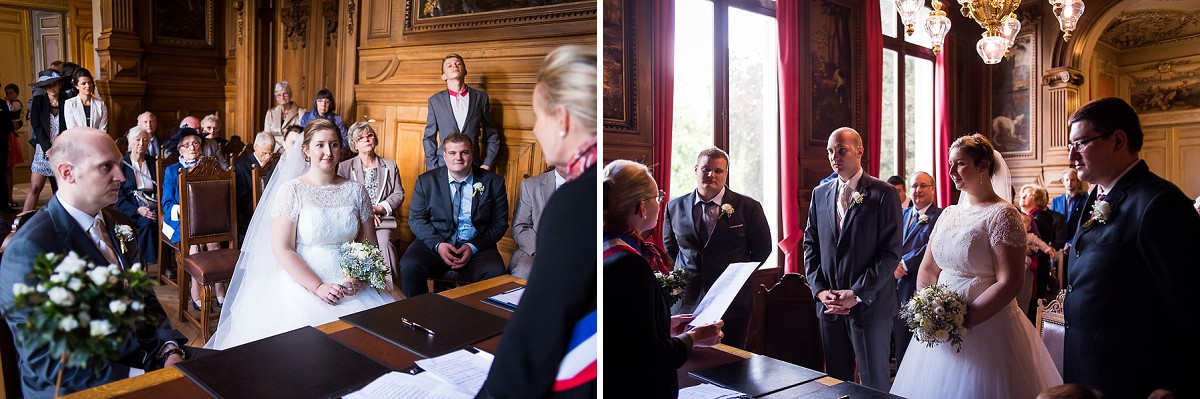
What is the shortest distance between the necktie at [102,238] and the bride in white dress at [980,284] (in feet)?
3.95

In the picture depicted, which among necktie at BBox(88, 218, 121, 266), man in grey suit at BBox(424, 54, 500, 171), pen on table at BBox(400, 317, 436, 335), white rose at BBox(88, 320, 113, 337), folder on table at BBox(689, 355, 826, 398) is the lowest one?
folder on table at BBox(689, 355, 826, 398)

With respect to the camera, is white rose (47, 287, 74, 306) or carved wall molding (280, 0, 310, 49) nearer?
white rose (47, 287, 74, 306)

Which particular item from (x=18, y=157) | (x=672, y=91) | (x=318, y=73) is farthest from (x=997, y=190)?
(x=18, y=157)

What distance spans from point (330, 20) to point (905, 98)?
119 cm

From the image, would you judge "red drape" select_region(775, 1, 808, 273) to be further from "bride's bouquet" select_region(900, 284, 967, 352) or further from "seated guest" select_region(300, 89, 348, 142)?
"seated guest" select_region(300, 89, 348, 142)

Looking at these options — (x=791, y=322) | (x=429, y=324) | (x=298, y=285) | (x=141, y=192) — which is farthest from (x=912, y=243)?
(x=298, y=285)

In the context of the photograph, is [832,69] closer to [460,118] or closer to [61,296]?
[460,118]

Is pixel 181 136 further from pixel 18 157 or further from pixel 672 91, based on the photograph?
pixel 672 91

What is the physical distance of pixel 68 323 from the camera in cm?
61

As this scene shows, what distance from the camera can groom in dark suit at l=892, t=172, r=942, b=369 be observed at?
1276 millimetres

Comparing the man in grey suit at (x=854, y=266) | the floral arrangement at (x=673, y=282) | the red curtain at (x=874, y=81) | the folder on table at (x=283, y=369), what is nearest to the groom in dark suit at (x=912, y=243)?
the man in grey suit at (x=854, y=266)

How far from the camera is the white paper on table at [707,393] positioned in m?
1.29

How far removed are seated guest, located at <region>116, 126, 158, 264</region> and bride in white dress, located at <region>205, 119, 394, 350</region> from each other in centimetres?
43

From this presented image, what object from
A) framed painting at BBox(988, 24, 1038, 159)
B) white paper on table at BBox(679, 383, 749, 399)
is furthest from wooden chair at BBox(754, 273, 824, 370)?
framed painting at BBox(988, 24, 1038, 159)
